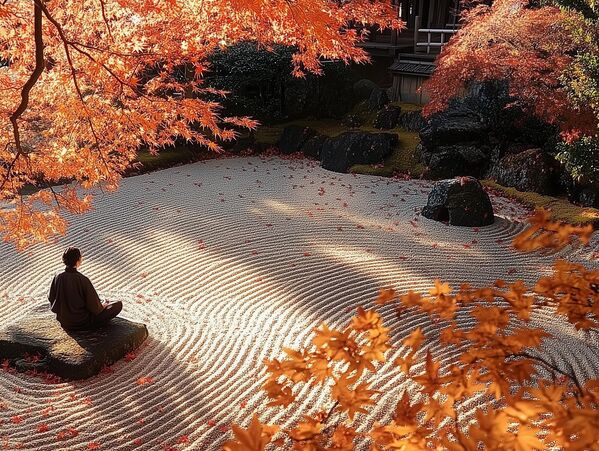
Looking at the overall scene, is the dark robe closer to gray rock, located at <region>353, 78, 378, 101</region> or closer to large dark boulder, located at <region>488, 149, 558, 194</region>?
large dark boulder, located at <region>488, 149, 558, 194</region>

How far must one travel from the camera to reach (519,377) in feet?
5.95

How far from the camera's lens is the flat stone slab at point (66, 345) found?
19.0 ft

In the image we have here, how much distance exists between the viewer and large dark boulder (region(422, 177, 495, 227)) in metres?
10.8

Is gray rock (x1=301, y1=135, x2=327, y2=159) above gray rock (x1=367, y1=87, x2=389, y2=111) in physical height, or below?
below

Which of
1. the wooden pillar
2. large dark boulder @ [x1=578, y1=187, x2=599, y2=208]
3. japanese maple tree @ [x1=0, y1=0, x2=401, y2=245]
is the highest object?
the wooden pillar

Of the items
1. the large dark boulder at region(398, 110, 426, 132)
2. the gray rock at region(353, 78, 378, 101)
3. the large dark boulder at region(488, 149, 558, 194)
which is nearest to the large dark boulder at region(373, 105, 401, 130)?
the large dark boulder at region(398, 110, 426, 132)

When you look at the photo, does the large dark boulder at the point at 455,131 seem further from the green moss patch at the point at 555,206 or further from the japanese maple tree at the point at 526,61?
the green moss patch at the point at 555,206

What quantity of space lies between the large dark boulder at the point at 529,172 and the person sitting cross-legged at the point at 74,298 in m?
10.2

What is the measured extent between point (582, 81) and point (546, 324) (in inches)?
215

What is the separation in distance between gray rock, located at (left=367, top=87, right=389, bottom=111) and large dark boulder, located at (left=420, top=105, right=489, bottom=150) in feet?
14.6

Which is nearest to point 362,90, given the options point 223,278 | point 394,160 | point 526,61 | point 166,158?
point 394,160

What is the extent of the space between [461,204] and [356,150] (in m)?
5.56

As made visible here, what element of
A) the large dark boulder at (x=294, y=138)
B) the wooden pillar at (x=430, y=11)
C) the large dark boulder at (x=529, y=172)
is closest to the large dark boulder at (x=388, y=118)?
the large dark boulder at (x=294, y=138)

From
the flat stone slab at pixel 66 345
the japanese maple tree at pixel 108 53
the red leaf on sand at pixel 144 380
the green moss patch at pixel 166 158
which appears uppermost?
the japanese maple tree at pixel 108 53
